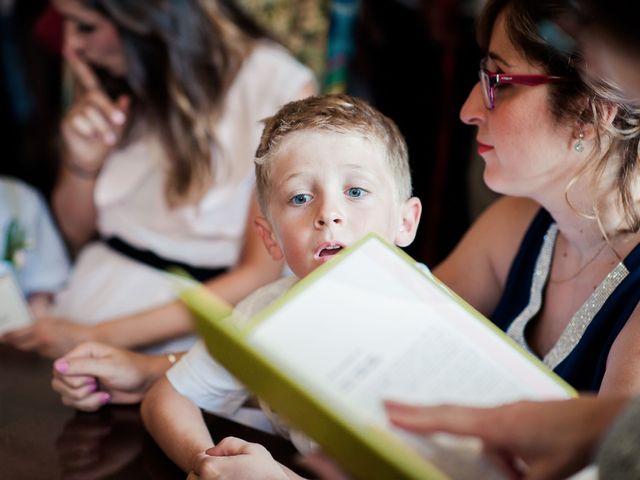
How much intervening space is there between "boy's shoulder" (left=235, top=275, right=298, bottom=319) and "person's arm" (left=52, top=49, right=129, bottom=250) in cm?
100

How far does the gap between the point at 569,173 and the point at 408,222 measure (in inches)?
10.3

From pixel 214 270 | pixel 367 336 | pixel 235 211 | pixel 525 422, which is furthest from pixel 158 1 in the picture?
pixel 525 422

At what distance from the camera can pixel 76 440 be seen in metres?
1.16

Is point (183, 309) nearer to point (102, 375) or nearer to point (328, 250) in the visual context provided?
point (102, 375)

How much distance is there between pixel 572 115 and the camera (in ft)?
3.85

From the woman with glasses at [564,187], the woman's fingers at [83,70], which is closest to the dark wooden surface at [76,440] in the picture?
the woman with glasses at [564,187]

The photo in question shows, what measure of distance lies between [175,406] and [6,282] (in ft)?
2.69

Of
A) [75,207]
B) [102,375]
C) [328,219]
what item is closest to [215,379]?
[102,375]

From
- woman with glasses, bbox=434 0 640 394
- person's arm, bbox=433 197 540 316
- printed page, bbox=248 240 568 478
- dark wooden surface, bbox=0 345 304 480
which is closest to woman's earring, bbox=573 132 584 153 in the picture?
woman with glasses, bbox=434 0 640 394

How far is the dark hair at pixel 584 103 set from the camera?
114 cm

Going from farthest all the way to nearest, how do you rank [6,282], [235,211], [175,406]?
[235,211] < [6,282] < [175,406]

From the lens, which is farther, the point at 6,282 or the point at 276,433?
the point at 6,282

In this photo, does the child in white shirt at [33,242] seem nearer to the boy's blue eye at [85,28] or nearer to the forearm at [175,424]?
the boy's blue eye at [85,28]

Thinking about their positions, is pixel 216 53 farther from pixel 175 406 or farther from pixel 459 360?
pixel 459 360
